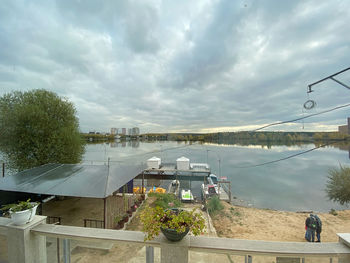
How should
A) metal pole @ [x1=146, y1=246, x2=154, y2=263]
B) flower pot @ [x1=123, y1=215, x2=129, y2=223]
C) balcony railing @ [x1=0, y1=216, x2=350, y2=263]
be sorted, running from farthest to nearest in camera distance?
1. flower pot @ [x1=123, y1=215, x2=129, y2=223]
2. metal pole @ [x1=146, y1=246, x2=154, y2=263]
3. balcony railing @ [x1=0, y1=216, x2=350, y2=263]

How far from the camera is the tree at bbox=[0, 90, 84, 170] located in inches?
370

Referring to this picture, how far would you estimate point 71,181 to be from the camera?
5.46 m

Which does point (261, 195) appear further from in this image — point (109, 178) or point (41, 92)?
point (41, 92)

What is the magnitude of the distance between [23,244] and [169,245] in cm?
169

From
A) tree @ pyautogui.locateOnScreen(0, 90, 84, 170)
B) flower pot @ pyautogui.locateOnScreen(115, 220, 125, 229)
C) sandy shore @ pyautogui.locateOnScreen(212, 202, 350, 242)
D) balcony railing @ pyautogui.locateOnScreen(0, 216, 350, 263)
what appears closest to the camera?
balcony railing @ pyautogui.locateOnScreen(0, 216, 350, 263)

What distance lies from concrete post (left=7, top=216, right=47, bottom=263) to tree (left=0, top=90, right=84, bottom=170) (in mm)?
10557

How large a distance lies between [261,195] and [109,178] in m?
19.2

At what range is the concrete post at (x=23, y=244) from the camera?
1.66 m

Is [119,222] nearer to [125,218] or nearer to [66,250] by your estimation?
[125,218]

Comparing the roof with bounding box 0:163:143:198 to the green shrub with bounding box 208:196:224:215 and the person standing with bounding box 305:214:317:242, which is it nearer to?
the green shrub with bounding box 208:196:224:215

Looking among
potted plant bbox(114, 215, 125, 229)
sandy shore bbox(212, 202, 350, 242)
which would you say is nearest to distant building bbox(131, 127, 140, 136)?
sandy shore bbox(212, 202, 350, 242)

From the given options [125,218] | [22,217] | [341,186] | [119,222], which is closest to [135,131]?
[125,218]

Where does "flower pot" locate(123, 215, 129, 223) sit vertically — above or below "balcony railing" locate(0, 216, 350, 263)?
below

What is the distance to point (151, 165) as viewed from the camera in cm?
2356
